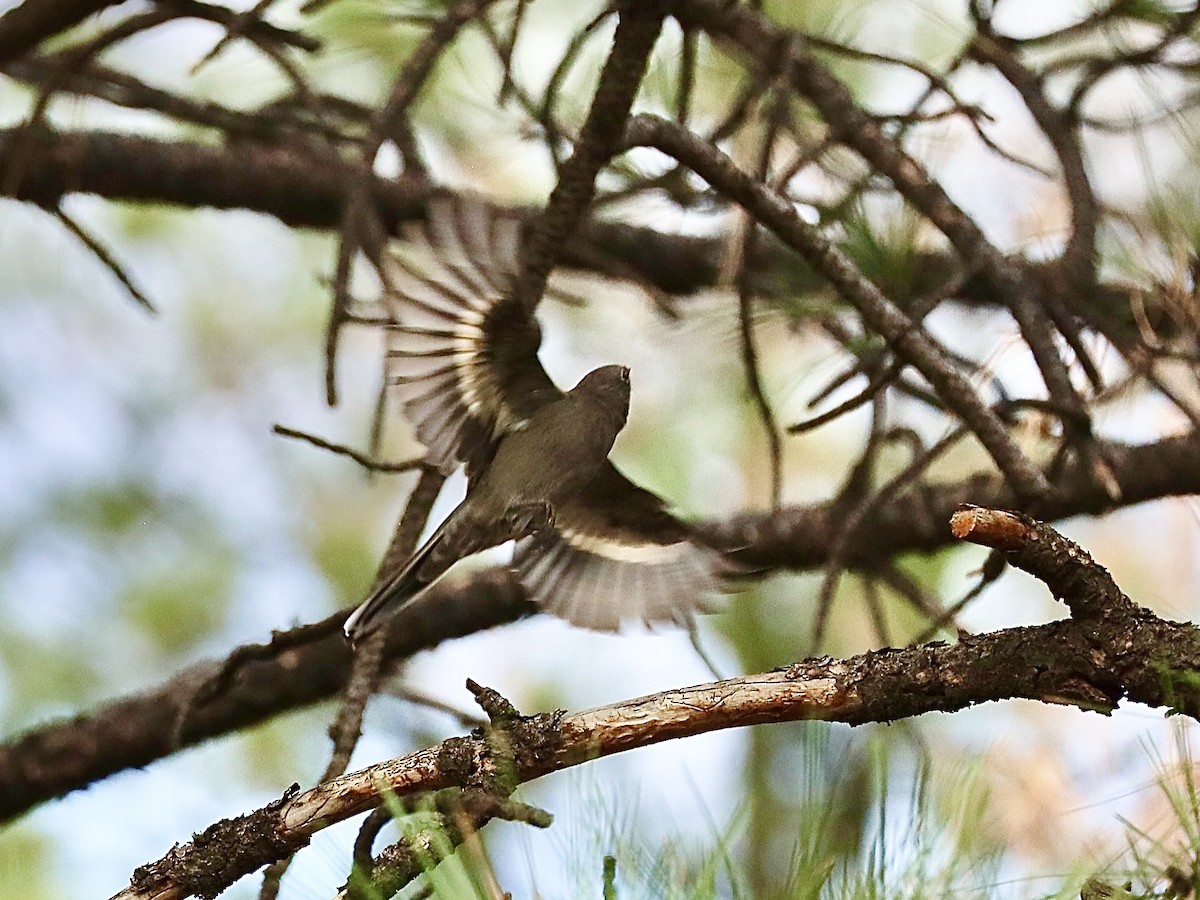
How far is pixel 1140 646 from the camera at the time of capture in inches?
48.5

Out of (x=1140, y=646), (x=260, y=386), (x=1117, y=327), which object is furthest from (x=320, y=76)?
(x=1140, y=646)

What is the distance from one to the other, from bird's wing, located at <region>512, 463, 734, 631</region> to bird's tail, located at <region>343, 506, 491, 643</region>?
A: 0.14 metres

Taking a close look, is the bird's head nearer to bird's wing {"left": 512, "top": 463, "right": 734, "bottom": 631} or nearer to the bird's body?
the bird's body

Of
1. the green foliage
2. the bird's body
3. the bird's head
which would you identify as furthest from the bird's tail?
the green foliage

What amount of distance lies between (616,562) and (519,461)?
0.24 meters

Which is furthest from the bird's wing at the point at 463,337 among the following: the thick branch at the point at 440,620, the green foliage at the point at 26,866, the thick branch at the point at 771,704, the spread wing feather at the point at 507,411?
the green foliage at the point at 26,866

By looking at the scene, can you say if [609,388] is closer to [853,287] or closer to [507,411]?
[507,411]

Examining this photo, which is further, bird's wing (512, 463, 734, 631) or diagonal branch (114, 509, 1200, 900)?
bird's wing (512, 463, 734, 631)

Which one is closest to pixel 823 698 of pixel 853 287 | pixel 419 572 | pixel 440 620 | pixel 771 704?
pixel 771 704

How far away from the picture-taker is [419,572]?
207cm

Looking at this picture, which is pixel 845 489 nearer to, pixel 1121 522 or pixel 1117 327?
pixel 1117 327

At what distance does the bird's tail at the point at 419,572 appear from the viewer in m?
1.95

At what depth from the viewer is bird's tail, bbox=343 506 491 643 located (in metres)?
1.95

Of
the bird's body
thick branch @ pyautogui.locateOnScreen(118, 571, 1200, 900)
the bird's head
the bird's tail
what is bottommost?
thick branch @ pyautogui.locateOnScreen(118, 571, 1200, 900)
